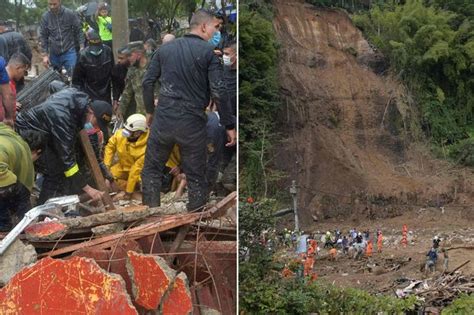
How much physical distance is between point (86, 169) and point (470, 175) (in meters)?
5.16

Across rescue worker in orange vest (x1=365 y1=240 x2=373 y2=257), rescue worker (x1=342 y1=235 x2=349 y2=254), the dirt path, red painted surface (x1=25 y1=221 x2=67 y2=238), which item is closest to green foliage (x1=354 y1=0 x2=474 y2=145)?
the dirt path

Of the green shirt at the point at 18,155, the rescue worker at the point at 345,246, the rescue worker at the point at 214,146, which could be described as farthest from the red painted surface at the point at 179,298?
the rescue worker at the point at 345,246

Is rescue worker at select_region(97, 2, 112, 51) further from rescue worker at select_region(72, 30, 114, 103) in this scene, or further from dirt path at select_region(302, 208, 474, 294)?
dirt path at select_region(302, 208, 474, 294)

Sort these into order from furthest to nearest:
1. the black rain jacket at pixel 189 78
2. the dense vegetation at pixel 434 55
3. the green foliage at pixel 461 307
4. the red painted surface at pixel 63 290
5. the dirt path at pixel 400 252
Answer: the dense vegetation at pixel 434 55 < the dirt path at pixel 400 252 < the green foliage at pixel 461 307 < the black rain jacket at pixel 189 78 < the red painted surface at pixel 63 290

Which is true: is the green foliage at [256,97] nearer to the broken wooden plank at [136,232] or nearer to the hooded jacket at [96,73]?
the hooded jacket at [96,73]

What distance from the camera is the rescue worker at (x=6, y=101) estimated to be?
400cm

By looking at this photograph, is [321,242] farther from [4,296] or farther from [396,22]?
[4,296]

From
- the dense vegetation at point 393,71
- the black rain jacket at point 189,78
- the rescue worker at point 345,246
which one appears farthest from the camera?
the rescue worker at point 345,246

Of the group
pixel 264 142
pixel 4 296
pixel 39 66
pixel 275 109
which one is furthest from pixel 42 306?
pixel 275 109

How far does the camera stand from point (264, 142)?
5.92 metres

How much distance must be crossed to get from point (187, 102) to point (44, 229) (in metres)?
0.96

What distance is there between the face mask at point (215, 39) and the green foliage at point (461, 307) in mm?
3128

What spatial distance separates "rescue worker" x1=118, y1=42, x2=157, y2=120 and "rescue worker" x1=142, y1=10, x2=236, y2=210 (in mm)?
54

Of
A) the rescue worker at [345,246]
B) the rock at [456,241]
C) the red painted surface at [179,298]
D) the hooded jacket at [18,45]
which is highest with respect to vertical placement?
the hooded jacket at [18,45]
